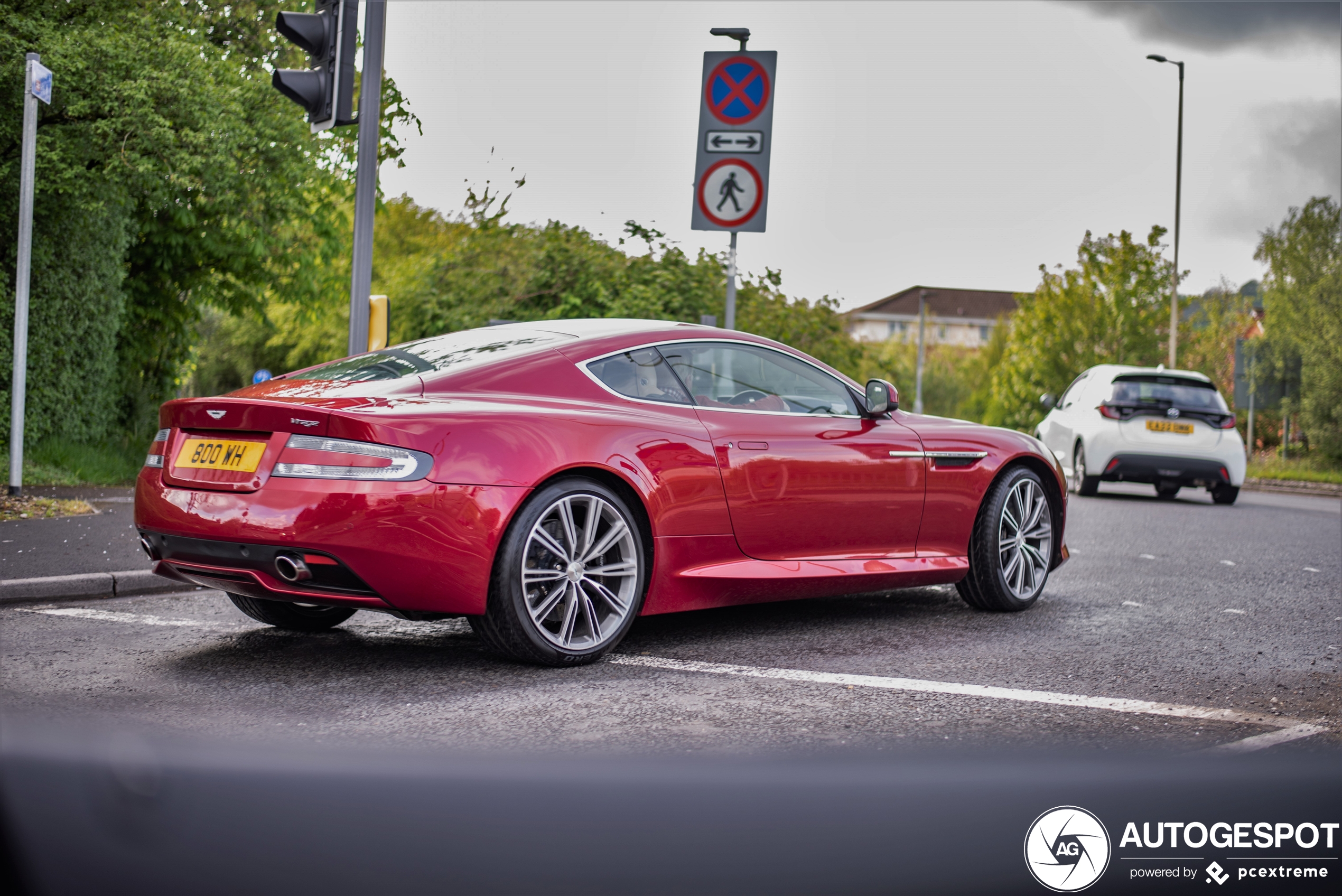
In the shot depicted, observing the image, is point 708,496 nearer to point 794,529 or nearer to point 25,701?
point 794,529

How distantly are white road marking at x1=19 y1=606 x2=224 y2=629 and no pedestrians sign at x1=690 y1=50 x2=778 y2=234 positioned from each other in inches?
180

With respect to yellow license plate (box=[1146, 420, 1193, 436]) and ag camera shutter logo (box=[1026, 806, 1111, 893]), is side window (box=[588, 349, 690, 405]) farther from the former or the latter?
yellow license plate (box=[1146, 420, 1193, 436])

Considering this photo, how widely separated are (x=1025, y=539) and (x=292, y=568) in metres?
3.81

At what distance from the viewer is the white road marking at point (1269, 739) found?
148 inches

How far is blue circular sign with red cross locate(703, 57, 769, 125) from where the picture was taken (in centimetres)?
916

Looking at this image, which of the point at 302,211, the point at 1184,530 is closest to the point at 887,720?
the point at 1184,530

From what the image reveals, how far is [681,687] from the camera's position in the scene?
4500mm

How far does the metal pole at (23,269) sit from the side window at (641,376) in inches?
252

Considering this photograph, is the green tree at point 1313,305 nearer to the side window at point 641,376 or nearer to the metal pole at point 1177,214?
the metal pole at point 1177,214

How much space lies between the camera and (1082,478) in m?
15.3

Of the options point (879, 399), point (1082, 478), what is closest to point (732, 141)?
point (879, 399)

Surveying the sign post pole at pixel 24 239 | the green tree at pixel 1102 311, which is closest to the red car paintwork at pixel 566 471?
the sign post pole at pixel 24 239

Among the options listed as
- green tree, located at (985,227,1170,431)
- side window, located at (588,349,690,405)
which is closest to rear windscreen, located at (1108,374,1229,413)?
side window, located at (588,349,690,405)

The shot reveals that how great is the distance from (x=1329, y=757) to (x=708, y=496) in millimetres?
2326
